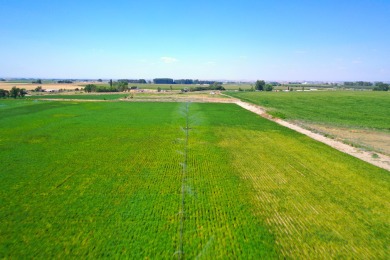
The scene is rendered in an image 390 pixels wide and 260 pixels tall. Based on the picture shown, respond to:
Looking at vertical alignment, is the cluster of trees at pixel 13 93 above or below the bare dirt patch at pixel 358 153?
above

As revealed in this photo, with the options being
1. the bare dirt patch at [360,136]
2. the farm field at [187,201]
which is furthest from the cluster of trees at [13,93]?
the bare dirt patch at [360,136]

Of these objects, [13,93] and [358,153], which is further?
[13,93]

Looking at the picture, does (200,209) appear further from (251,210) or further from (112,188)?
(112,188)

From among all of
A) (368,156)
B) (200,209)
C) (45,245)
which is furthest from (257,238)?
(368,156)

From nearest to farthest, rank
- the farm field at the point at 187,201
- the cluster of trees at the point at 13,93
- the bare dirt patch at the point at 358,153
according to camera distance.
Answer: the farm field at the point at 187,201
the bare dirt patch at the point at 358,153
the cluster of trees at the point at 13,93

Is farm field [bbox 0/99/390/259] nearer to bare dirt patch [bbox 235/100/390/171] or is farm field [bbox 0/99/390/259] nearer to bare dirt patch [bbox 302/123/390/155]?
bare dirt patch [bbox 235/100/390/171]

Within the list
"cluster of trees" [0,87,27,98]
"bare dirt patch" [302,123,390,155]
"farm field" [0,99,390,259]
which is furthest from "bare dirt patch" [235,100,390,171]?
"cluster of trees" [0,87,27,98]

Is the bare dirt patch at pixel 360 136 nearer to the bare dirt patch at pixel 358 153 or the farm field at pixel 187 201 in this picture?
the bare dirt patch at pixel 358 153

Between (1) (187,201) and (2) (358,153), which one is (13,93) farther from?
(2) (358,153)

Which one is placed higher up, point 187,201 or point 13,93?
point 13,93

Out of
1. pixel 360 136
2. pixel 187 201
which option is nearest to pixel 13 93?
pixel 187 201
